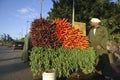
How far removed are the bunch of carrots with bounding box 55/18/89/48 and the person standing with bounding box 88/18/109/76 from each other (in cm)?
105

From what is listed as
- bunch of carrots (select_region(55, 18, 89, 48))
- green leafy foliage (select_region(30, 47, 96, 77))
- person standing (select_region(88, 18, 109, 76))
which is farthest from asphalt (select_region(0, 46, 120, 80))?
bunch of carrots (select_region(55, 18, 89, 48))

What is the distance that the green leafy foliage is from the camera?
6.27 meters

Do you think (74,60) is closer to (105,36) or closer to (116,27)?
(105,36)

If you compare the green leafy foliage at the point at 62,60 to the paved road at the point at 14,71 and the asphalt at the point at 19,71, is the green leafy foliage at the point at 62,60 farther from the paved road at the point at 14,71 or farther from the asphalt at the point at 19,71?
the paved road at the point at 14,71

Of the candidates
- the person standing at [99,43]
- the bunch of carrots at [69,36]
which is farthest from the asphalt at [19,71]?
the bunch of carrots at [69,36]

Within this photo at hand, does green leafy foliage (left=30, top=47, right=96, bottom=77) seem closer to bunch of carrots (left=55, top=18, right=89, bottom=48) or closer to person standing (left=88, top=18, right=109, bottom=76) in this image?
bunch of carrots (left=55, top=18, right=89, bottom=48)

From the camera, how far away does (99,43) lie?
8.14 metres

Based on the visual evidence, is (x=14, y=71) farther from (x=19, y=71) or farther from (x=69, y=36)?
(x=69, y=36)

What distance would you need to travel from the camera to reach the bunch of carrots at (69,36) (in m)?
6.46

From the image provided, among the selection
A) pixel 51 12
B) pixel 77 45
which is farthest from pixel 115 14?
pixel 77 45

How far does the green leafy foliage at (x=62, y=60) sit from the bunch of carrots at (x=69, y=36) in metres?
0.14

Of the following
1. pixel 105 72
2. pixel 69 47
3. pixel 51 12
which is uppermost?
pixel 51 12

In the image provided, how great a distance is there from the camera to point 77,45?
6.66 metres

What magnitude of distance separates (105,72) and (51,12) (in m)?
21.5
